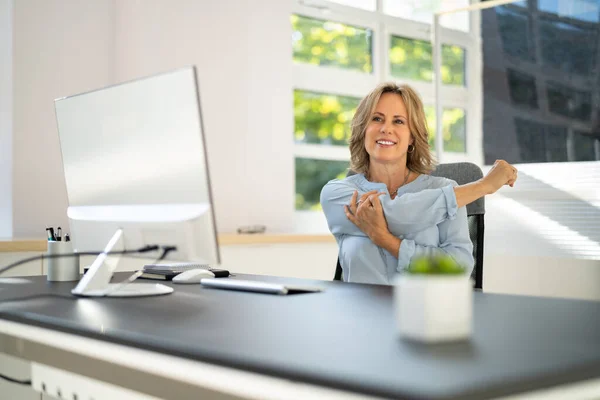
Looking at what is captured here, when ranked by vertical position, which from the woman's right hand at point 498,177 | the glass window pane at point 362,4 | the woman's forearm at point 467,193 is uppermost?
the glass window pane at point 362,4

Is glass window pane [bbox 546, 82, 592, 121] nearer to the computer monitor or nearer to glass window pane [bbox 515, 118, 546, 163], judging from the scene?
glass window pane [bbox 515, 118, 546, 163]

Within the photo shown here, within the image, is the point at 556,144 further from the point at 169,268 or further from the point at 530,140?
the point at 169,268

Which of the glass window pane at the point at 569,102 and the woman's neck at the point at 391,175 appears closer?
the woman's neck at the point at 391,175

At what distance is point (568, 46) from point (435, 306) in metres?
3.15

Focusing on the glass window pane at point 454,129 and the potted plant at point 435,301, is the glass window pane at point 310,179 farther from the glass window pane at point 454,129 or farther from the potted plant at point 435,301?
the potted plant at point 435,301

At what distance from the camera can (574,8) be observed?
12.3 feet

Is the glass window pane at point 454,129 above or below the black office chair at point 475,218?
above

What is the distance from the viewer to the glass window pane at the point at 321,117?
4.31 meters

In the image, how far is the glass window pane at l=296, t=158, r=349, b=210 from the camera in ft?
14.2

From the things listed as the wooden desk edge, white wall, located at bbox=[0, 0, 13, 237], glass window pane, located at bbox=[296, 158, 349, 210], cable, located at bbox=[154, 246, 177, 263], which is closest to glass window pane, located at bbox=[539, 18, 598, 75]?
glass window pane, located at bbox=[296, 158, 349, 210]

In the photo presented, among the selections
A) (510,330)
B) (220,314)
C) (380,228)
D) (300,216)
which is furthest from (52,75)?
(510,330)

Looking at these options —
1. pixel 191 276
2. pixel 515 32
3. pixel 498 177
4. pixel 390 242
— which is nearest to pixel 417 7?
pixel 515 32

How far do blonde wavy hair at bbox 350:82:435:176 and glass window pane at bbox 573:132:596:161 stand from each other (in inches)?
61.9

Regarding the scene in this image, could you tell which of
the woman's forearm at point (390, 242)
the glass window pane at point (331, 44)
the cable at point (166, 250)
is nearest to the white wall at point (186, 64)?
the glass window pane at point (331, 44)
